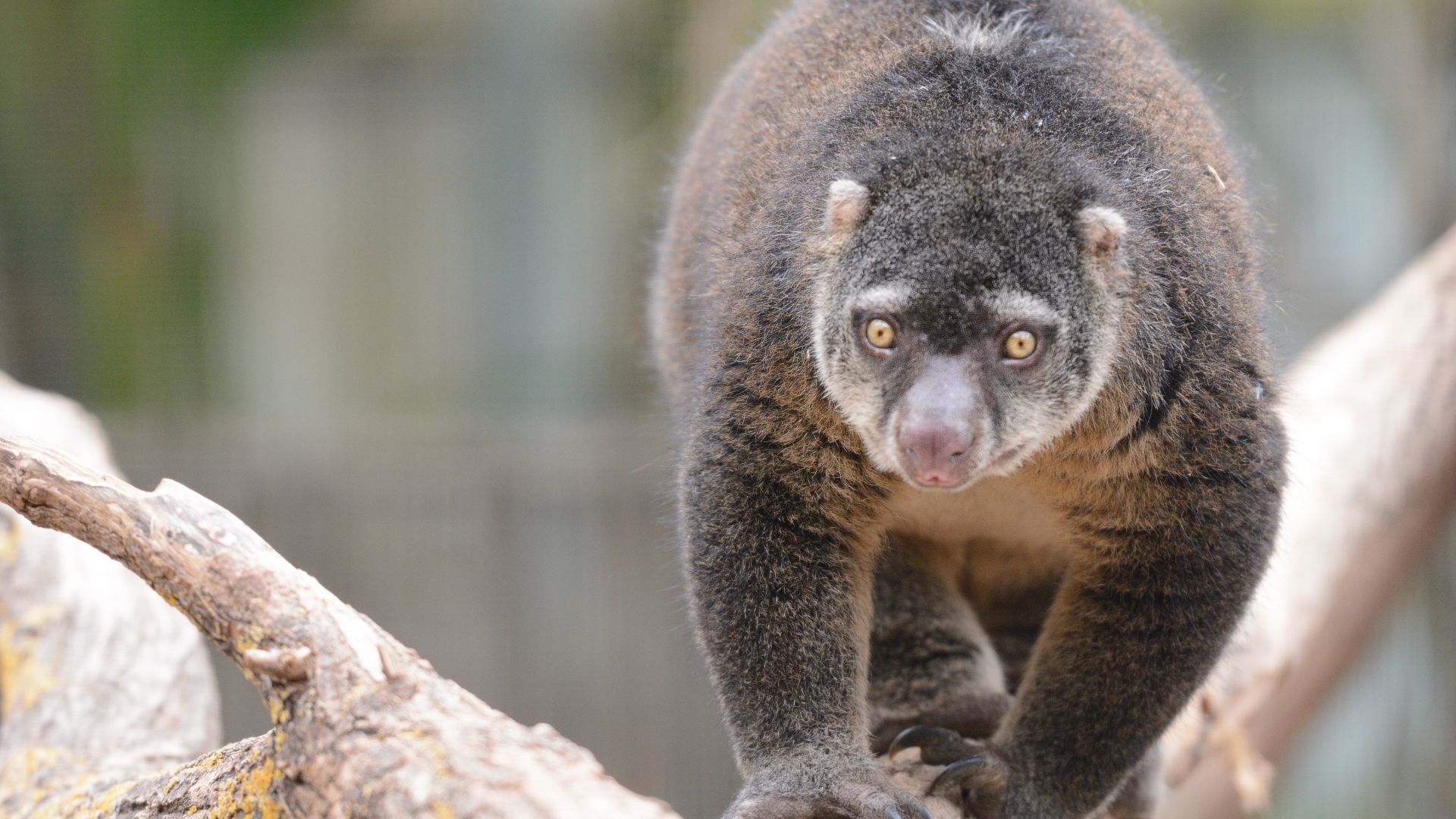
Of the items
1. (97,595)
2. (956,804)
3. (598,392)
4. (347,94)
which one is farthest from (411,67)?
(956,804)

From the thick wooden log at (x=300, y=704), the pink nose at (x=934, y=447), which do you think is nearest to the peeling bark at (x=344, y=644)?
the thick wooden log at (x=300, y=704)

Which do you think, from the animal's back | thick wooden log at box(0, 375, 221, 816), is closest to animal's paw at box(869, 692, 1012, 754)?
the animal's back

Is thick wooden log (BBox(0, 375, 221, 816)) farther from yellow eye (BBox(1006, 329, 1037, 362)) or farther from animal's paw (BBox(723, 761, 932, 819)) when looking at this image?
yellow eye (BBox(1006, 329, 1037, 362))

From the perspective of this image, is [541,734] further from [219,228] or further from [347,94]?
[347,94]

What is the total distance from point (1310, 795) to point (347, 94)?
31.9ft

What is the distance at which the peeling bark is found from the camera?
2.60m

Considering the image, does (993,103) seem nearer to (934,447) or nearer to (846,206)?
(846,206)

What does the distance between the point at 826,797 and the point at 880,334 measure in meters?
1.19

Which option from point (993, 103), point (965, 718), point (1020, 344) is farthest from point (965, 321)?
point (965, 718)

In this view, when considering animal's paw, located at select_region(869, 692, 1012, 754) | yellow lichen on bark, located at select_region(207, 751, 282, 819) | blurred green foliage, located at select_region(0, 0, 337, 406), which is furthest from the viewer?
blurred green foliage, located at select_region(0, 0, 337, 406)

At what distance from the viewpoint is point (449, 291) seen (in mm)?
11102

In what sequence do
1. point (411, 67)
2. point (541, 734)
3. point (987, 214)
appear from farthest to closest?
1. point (411, 67)
2. point (987, 214)
3. point (541, 734)

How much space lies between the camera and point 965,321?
3.40 meters

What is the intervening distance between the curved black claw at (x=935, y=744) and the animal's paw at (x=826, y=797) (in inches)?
15.8
